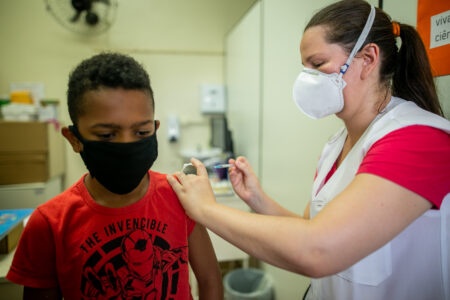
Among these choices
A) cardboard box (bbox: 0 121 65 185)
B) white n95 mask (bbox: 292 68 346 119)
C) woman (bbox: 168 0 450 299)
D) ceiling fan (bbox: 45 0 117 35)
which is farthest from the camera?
ceiling fan (bbox: 45 0 117 35)

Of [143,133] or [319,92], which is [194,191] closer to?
[143,133]

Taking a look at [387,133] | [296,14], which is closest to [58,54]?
[296,14]

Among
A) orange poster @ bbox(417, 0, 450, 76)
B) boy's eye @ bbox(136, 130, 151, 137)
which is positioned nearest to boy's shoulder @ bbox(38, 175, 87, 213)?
boy's eye @ bbox(136, 130, 151, 137)

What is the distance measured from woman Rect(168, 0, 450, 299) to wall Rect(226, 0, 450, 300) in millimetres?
336

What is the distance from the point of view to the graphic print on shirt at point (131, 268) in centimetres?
67

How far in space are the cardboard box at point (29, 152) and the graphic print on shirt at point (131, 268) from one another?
117 centimetres

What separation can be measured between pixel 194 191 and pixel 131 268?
Answer: 26cm

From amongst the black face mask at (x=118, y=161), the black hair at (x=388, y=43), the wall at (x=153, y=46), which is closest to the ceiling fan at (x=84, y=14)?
the wall at (x=153, y=46)

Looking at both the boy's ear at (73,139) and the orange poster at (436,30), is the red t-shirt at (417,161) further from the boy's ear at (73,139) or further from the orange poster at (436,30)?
the boy's ear at (73,139)

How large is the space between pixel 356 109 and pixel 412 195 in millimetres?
318

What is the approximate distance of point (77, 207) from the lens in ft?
2.29

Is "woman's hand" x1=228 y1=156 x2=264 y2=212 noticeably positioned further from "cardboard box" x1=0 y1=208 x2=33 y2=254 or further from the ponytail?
"cardboard box" x1=0 y1=208 x2=33 y2=254

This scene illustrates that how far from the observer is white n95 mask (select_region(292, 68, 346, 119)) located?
748 mm

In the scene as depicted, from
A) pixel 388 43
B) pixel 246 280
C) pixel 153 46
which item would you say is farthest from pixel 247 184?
pixel 153 46
